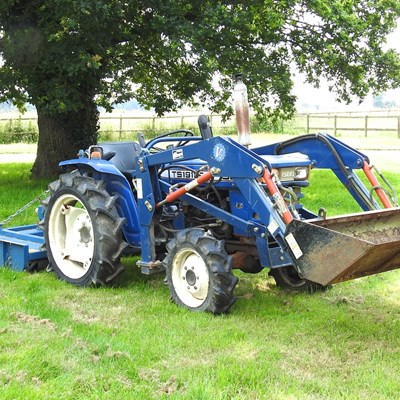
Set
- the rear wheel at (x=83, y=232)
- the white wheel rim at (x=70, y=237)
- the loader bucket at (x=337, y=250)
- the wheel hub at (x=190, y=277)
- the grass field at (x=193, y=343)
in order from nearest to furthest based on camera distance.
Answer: the grass field at (x=193, y=343)
the loader bucket at (x=337, y=250)
the wheel hub at (x=190, y=277)
the rear wheel at (x=83, y=232)
the white wheel rim at (x=70, y=237)

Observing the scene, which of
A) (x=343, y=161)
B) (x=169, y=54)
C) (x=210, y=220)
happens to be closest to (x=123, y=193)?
(x=210, y=220)

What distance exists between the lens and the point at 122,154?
677cm

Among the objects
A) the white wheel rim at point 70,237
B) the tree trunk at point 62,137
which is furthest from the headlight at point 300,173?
the tree trunk at point 62,137

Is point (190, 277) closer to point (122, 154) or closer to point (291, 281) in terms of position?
A: point (291, 281)

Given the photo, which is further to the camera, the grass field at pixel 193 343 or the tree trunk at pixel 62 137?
the tree trunk at pixel 62 137

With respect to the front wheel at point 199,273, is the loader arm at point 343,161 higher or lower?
higher

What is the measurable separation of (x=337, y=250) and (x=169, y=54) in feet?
25.5

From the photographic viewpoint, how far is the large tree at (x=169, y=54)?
11398 mm

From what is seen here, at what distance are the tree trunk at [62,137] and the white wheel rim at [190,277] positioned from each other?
29.9 feet

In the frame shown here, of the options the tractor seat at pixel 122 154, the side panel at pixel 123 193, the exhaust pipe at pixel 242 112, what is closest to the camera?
the exhaust pipe at pixel 242 112

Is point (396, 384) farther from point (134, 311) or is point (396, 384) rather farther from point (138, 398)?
point (134, 311)

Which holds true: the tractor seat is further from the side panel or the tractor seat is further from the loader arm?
the loader arm

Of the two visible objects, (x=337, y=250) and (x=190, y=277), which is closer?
(x=337, y=250)

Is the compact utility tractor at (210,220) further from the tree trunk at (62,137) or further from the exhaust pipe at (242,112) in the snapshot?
the tree trunk at (62,137)
